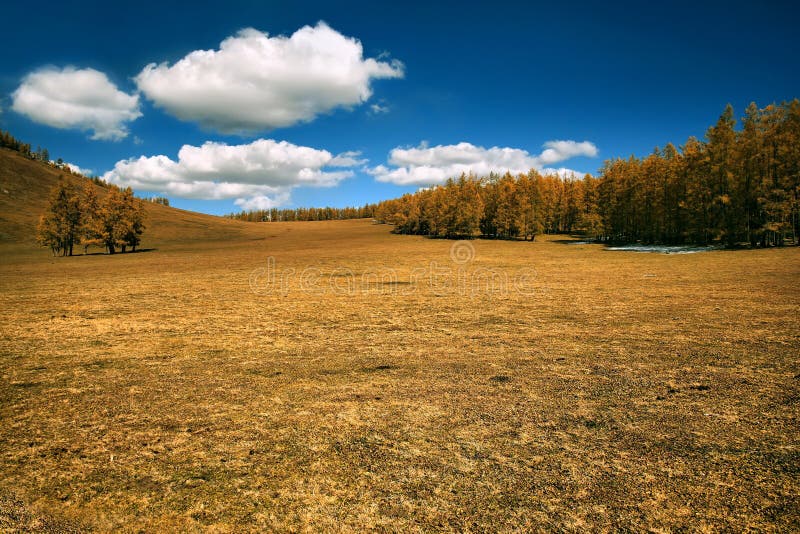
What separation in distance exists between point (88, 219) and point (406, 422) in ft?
Result: 247

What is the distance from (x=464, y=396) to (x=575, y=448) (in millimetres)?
2115

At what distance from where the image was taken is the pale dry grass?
3.88m

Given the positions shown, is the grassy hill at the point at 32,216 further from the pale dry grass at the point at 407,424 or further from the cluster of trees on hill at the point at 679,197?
the pale dry grass at the point at 407,424

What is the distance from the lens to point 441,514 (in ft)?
12.4

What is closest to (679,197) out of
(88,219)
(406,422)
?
(406,422)

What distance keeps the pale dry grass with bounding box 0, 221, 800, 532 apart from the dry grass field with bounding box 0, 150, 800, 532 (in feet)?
0.10

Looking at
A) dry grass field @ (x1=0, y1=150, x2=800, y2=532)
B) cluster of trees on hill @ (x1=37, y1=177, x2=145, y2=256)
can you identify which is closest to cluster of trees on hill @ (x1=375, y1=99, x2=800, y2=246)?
dry grass field @ (x1=0, y1=150, x2=800, y2=532)

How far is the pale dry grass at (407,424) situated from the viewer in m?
3.88

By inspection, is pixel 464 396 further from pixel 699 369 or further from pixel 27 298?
pixel 27 298

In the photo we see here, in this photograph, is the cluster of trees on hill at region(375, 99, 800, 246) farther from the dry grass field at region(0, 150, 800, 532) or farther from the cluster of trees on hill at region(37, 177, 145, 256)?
the cluster of trees on hill at region(37, 177, 145, 256)

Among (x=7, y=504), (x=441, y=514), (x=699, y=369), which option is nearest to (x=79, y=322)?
(x=7, y=504)

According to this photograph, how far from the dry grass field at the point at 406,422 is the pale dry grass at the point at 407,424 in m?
0.03

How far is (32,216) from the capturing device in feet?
308

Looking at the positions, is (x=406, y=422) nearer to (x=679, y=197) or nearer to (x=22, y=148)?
(x=679, y=197)
